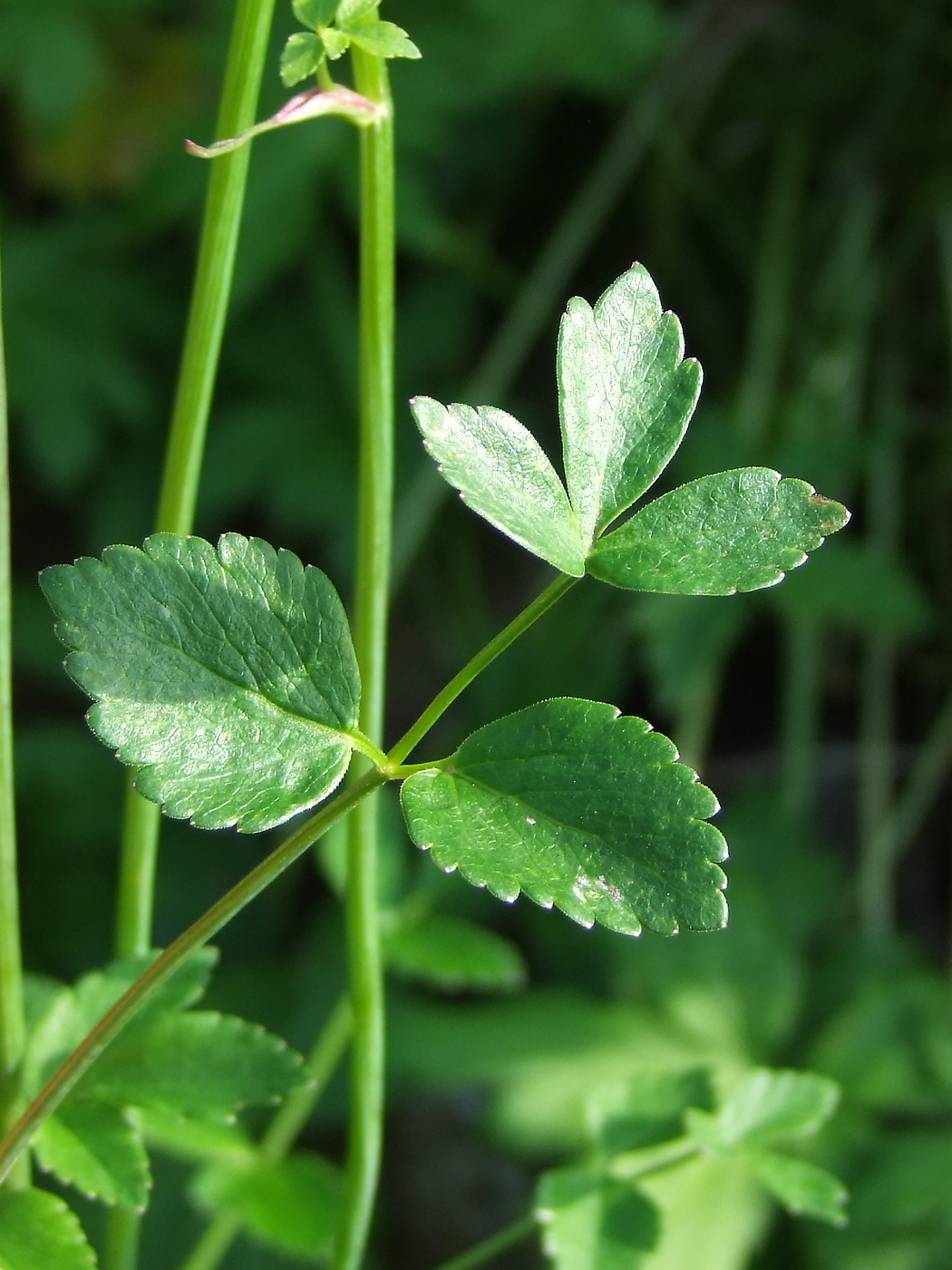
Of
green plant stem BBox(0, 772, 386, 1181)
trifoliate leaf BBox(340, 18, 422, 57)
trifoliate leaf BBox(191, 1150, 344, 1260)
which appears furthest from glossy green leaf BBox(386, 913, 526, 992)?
trifoliate leaf BBox(340, 18, 422, 57)

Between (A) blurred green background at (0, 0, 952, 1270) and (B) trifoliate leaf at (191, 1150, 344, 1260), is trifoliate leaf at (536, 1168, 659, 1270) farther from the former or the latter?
(A) blurred green background at (0, 0, 952, 1270)

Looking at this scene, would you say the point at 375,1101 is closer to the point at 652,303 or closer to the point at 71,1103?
the point at 71,1103

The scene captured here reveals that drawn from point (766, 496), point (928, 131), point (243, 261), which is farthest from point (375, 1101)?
point (928, 131)

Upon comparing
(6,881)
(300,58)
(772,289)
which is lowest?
(6,881)

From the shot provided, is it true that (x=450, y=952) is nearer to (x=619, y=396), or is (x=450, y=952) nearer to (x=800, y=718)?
(x=619, y=396)

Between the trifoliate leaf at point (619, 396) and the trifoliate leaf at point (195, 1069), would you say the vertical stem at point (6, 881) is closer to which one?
the trifoliate leaf at point (195, 1069)

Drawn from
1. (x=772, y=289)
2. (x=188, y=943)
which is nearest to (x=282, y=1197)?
(x=188, y=943)
